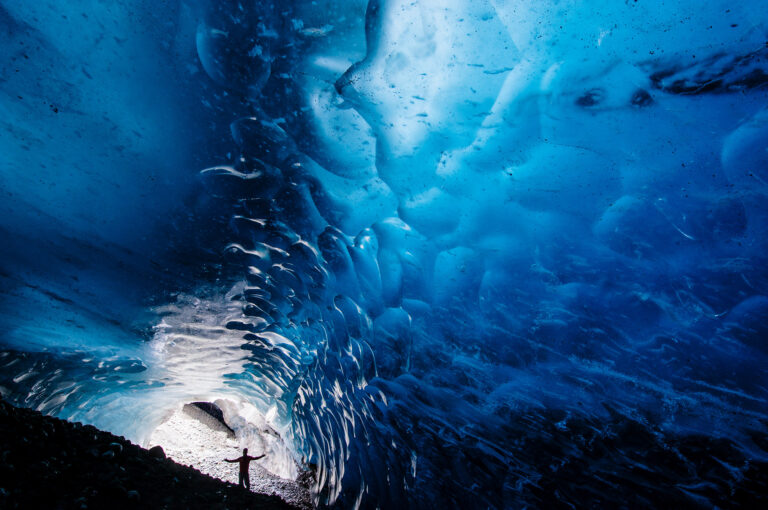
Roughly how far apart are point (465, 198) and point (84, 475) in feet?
14.2

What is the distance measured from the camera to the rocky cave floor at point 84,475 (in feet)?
8.70

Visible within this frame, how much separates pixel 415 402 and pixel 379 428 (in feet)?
3.86

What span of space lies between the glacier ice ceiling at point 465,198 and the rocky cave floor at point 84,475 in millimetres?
2064

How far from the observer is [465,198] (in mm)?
2754

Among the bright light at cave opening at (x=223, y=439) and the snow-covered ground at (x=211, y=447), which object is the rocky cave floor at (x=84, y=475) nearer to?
the snow-covered ground at (x=211, y=447)

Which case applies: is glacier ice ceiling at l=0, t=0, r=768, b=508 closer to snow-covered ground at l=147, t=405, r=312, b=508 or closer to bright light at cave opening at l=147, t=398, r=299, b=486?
snow-covered ground at l=147, t=405, r=312, b=508

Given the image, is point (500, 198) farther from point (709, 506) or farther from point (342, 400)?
point (342, 400)

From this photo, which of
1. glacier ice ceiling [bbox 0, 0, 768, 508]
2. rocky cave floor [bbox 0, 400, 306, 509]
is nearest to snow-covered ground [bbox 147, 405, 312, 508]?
rocky cave floor [bbox 0, 400, 306, 509]

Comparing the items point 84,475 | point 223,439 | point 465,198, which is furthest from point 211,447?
point 465,198

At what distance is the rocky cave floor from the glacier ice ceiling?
6.77 ft

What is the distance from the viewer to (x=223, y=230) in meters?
4.03

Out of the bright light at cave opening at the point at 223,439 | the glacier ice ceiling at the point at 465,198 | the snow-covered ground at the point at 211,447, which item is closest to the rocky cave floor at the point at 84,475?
the glacier ice ceiling at the point at 465,198

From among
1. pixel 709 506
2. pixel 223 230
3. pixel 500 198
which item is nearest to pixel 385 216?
pixel 500 198

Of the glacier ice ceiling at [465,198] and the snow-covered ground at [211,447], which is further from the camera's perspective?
the snow-covered ground at [211,447]
